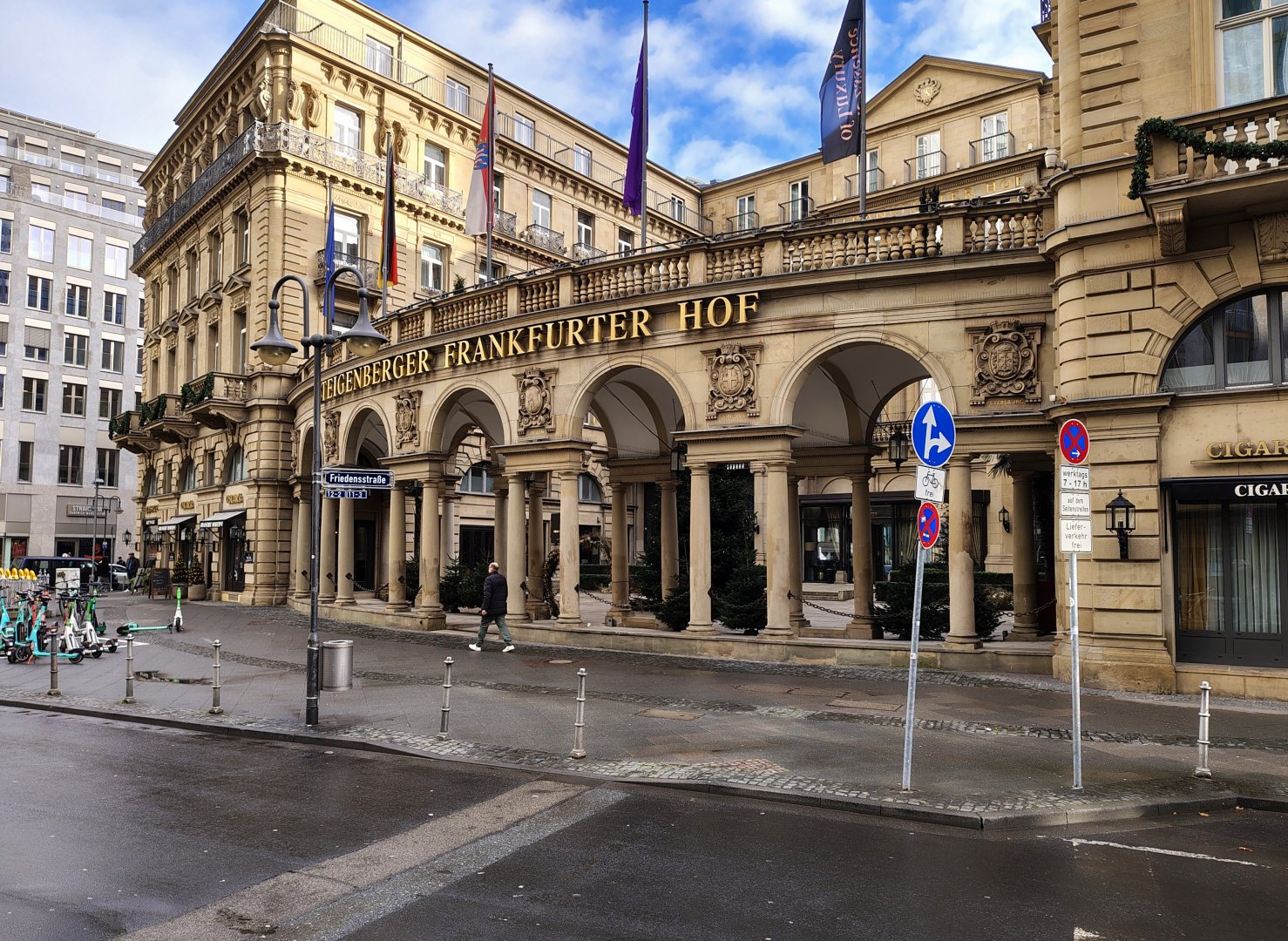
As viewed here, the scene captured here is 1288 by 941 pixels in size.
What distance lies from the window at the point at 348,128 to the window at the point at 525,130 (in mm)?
9355

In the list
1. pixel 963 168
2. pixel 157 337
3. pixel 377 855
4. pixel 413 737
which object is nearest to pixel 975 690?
pixel 413 737

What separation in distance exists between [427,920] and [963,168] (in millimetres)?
43535

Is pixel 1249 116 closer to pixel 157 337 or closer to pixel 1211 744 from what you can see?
pixel 1211 744

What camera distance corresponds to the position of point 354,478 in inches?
554

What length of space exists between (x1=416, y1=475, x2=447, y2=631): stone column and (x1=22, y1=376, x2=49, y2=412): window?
61.0 meters

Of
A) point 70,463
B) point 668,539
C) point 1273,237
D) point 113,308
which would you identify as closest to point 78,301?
point 113,308

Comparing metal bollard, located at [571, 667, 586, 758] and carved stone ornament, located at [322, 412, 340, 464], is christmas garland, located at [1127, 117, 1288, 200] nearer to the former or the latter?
metal bollard, located at [571, 667, 586, 758]

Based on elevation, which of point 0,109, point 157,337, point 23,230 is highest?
point 0,109

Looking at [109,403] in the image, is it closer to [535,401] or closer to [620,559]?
[620,559]

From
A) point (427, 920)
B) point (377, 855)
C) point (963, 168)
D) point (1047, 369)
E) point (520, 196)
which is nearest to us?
Result: point (427, 920)

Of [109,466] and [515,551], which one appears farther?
[109,466]

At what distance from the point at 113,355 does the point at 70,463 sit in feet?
31.5

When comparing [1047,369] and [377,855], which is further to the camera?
[1047,369]

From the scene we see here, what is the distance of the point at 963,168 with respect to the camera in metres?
43.2
